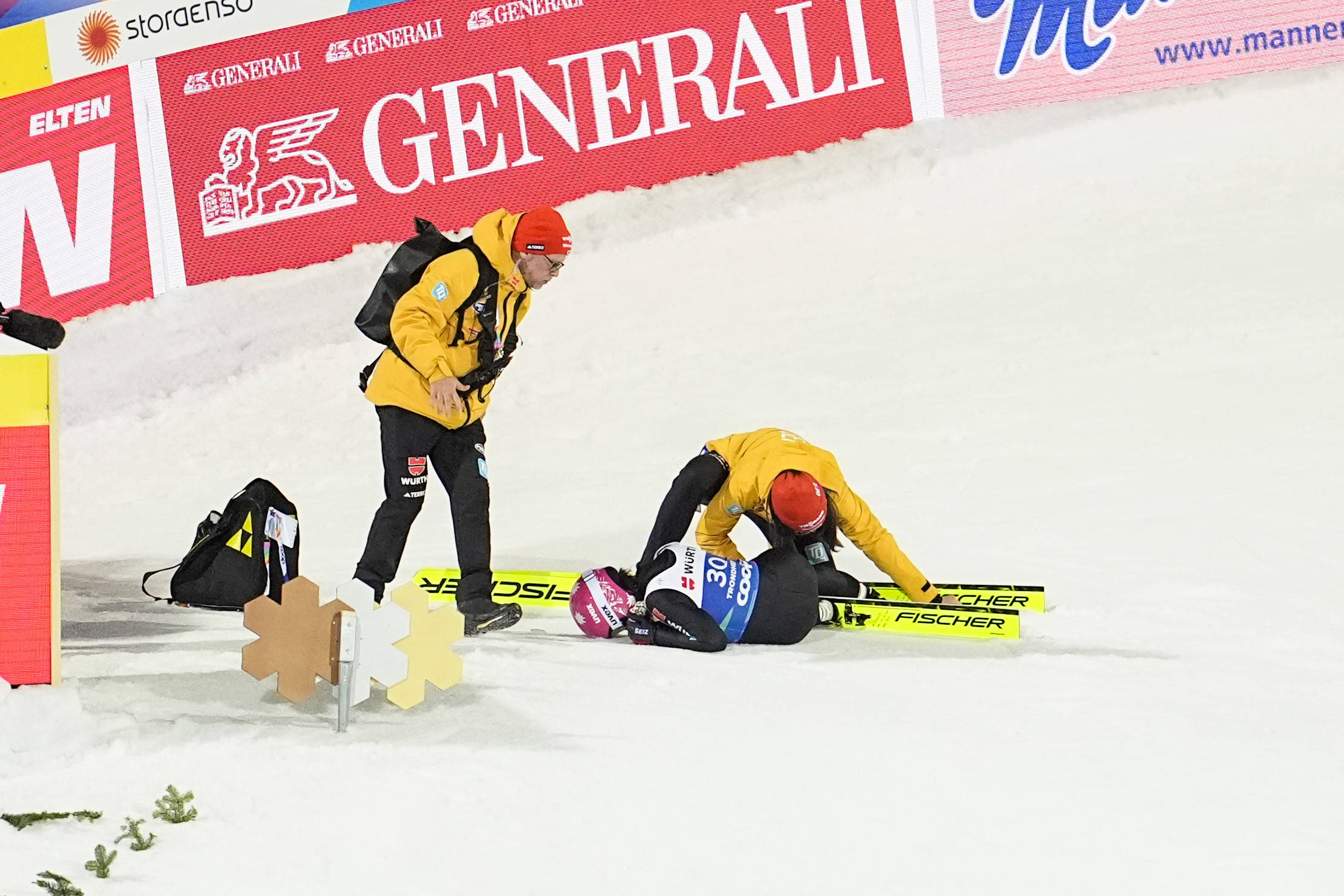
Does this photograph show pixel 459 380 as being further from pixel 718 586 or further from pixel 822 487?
pixel 822 487

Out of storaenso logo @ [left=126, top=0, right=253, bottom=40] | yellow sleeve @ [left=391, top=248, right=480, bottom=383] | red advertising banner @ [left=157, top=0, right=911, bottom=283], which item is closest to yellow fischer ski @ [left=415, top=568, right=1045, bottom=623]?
yellow sleeve @ [left=391, top=248, right=480, bottom=383]

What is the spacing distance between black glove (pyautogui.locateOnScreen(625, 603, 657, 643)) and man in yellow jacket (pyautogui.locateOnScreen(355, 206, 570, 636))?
440 mm

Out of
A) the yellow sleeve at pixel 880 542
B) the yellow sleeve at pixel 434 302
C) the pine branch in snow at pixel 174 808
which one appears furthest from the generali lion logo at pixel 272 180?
the pine branch in snow at pixel 174 808

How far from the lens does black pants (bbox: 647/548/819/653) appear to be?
438 centimetres

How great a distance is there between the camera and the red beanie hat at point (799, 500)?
183 inches

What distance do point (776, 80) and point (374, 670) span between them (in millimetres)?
7052

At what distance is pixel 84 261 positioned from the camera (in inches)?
386

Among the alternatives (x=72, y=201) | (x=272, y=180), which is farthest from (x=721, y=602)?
(x=72, y=201)

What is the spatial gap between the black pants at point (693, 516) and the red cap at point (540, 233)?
0.86 m

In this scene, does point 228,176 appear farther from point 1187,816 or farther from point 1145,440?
point 1187,816

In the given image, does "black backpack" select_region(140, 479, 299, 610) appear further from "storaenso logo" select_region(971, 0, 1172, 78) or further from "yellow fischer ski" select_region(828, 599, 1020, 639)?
"storaenso logo" select_region(971, 0, 1172, 78)

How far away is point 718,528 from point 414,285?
1.34 metres

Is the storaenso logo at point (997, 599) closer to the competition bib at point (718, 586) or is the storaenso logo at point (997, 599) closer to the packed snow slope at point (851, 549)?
the packed snow slope at point (851, 549)

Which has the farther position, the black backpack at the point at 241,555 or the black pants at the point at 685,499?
the black backpack at the point at 241,555
